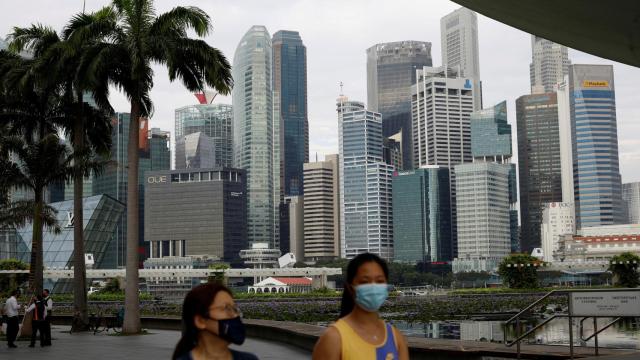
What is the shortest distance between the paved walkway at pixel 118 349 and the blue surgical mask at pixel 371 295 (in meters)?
13.7

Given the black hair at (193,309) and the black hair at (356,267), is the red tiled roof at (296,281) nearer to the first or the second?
the black hair at (356,267)

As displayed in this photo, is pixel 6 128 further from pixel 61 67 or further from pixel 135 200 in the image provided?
pixel 135 200

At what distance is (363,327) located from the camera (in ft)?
13.4

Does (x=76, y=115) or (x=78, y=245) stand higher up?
(x=76, y=115)

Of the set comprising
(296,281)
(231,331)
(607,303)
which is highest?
(231,331)

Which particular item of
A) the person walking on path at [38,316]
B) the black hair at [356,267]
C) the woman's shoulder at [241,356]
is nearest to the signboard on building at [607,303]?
the black hair at [356,267]

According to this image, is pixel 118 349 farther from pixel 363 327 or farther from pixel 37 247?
pixel 363 327

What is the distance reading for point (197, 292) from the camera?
365 cm

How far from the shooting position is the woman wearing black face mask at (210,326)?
11.5ft

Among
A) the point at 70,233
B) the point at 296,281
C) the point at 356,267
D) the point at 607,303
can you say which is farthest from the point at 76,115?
the point at 296,281

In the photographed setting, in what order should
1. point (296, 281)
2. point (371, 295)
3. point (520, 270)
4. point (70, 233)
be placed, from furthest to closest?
1. point (296, 281)
2. point (70, 233)
3. point (520, 270)
4. point (371, 295)

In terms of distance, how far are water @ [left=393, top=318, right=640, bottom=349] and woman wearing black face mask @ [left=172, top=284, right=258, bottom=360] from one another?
1825 cm

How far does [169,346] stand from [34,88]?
476 inches

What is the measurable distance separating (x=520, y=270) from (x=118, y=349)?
65.7 meters
